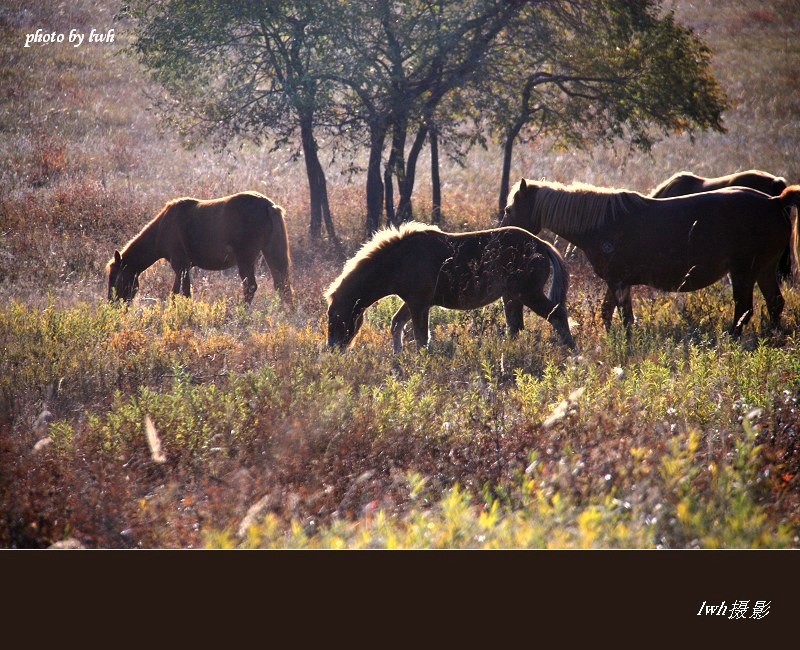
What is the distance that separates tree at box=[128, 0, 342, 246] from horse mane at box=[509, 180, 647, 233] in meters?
6.11

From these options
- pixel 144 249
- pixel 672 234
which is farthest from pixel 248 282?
pixel 672 234

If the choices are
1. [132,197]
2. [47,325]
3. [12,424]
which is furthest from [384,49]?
[12,424]

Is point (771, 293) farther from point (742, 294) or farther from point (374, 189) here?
point (374, 189)

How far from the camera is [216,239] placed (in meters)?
11.0

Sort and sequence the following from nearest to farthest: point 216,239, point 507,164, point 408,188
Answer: point 216,239, point 408,188, point 507,164

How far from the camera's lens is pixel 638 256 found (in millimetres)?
8594

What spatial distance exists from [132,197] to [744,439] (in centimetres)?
938

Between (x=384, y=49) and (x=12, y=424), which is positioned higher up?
(x=384, y=49)

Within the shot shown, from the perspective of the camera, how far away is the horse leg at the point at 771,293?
8.48 metres

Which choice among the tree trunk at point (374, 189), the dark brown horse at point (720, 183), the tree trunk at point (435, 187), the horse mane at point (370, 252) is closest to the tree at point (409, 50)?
the tree trunk at point (374, 189)

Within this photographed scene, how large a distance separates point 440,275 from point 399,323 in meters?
0.67

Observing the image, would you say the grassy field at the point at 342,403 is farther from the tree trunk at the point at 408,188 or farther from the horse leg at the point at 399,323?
the tree trunk at the point at 408,188

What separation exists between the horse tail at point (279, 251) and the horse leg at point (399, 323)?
8.95 feet

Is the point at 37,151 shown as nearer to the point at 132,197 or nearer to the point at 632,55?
the point at 132,197
